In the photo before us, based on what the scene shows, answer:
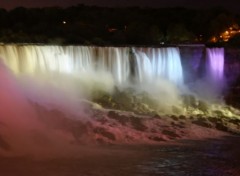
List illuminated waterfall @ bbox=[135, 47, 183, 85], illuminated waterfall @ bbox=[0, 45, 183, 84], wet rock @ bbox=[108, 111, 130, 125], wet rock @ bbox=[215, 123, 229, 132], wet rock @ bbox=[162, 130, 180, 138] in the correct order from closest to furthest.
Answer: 1. wet rock @ bbox=[162, 130, 180, 138]
2. wet rock @ bbox=[108, 111, 130, 125]
3. wet rock @ bbox=[215, 123, 229, 132]
4. illuminated waterfall @ bbox=[0, 45, 183, 84]
5. illuminated waterfall @ bbox=[135, 47, 183, 85]

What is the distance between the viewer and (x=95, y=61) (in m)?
31.1

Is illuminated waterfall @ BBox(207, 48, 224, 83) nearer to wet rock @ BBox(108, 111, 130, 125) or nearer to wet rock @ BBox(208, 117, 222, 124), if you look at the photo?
wet rock @ BBox(208, 117, 222, 124)

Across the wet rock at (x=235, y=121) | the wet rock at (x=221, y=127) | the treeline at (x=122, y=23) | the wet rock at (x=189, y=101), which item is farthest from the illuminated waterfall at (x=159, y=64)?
the treeline at (x=122, y=23)

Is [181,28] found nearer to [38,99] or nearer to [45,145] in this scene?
[38,99]

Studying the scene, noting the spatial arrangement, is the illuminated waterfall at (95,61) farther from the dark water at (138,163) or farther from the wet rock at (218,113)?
the dark water at (138,163)

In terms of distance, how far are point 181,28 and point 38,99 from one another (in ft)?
140

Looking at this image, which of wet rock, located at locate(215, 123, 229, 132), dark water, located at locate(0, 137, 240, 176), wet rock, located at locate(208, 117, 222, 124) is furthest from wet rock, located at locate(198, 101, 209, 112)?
dark water, located at locate(0, 137, 240, 176)

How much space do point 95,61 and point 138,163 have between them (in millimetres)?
14999

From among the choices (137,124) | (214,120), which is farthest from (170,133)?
(214,120)

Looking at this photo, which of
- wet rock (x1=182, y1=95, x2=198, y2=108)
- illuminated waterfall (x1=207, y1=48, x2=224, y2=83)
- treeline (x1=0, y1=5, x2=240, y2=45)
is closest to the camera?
wet rock (x1=182, y1=95, x2=198, y2=108)

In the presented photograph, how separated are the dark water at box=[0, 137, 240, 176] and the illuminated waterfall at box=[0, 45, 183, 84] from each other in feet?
33.5

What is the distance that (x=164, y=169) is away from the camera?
16047mm

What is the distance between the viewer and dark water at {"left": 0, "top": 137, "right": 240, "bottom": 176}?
50.9ft

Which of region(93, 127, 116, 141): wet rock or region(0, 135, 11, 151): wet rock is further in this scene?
region(93, 127, 116, 141): wet rock
